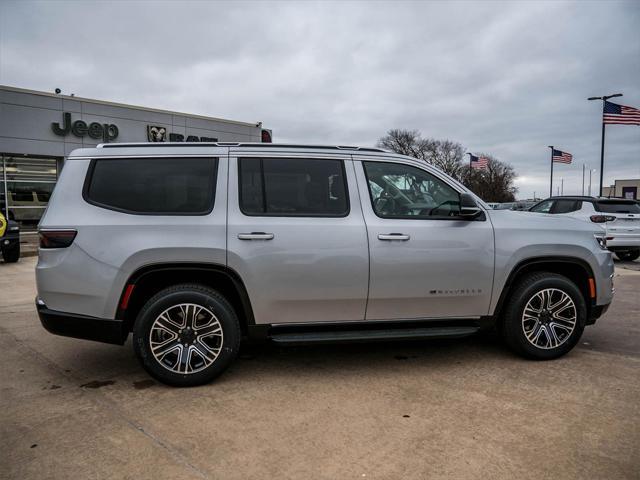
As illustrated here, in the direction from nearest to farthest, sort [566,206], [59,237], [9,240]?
[59,237] → [9,240] → [566,206]

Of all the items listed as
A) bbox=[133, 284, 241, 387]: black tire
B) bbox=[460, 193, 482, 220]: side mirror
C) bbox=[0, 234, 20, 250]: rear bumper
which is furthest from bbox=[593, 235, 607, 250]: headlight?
bbox=[0, 234, 20, 250]: rear bumper

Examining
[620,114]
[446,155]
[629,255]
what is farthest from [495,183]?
[629,255]

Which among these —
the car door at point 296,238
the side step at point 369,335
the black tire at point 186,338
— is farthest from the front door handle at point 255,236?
the side step at point 369,335

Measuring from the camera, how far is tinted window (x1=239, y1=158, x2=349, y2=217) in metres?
3.92

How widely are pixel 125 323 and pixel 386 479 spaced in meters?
2.39

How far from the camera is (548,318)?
4.30 m

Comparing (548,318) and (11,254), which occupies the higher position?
(548,318)

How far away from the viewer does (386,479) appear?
2.53 metres

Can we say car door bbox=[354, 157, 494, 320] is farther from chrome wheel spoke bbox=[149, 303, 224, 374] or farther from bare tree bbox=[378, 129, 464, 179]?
bare tree bbox=[378, 129, 464, 179]

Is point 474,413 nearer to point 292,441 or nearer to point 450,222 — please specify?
point 292,441

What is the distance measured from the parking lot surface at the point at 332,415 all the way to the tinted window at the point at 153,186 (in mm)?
1446

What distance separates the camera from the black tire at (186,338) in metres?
3.67

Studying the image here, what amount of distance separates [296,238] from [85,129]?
2120 centimetres

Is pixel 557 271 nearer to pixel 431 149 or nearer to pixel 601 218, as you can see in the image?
pixel 601 218
